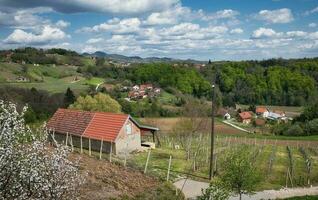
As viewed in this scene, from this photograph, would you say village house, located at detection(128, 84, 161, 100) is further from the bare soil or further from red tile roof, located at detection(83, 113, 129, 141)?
the bare soil

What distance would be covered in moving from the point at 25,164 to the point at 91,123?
27822 mm

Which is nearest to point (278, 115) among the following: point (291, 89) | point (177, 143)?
point (291, 89)

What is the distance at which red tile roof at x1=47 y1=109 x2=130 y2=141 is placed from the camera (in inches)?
1417

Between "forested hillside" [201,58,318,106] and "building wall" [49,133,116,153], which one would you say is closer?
"building wall" [49,133,116,153]

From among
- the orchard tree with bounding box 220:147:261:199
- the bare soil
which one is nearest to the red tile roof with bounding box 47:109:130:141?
the bare soil

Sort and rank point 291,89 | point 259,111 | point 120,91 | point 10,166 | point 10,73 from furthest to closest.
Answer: point 291,89
point 259,111
point 120,91
point 10,73
point 10,166

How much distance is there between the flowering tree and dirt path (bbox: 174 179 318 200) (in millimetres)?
14494

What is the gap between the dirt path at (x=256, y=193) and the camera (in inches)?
993

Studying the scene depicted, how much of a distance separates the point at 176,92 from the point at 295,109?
3586cm

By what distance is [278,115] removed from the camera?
11112 cm

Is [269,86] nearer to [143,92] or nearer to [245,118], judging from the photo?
[245,118]

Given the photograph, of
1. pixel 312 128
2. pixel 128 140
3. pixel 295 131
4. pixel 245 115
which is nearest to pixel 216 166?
pixel 128 140

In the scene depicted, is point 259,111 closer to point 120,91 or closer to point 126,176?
point 120,91

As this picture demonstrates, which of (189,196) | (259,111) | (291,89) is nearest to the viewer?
(189,196)
